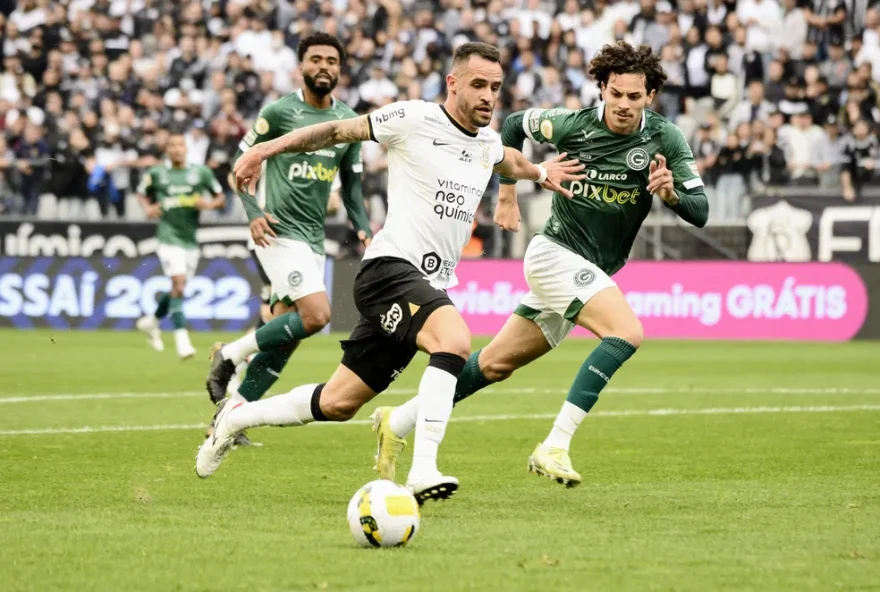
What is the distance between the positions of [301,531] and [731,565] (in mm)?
1892

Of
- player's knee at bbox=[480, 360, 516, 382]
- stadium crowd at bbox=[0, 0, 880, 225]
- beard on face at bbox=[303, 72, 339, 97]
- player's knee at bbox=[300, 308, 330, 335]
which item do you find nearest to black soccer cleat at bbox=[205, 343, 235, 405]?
player's knee at bbox=[300, 308, 330, 335]

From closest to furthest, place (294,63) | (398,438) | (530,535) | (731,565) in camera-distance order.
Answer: (731,565) < (530,535) < (398,438) < (294,63)

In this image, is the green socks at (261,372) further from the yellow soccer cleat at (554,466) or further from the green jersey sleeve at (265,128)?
the yellow soccer cleat at (554,466)

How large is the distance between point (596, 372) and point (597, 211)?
1.08 metres

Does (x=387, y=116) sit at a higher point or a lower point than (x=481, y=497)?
higher

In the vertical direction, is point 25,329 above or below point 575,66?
below

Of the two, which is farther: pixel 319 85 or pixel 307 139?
pixel 319 85

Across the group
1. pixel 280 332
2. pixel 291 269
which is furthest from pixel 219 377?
pixel 291 269

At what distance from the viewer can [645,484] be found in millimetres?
8188

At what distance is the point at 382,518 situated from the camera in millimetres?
6027

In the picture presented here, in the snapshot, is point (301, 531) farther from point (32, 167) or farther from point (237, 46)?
point (237, 46)

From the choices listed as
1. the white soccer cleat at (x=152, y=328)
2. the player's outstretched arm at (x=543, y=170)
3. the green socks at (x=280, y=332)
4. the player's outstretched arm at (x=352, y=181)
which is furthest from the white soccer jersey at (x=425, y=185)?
the white soccer cleat at (x=152, y=328)

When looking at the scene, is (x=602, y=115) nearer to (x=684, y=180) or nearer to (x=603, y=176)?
(x=603, y=176)

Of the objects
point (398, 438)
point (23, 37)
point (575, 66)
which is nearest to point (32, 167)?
point (23, 37)
